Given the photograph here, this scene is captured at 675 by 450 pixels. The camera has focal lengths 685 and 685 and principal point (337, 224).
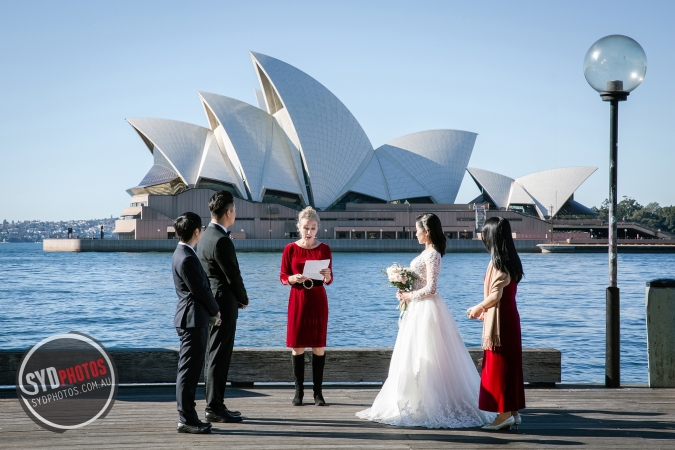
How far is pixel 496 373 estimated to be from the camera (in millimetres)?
4105

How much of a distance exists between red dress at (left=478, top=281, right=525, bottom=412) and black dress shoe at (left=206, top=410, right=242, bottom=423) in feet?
4.91

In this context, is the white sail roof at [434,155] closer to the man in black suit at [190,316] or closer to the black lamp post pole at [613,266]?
the black lamp post pole at [613,266]

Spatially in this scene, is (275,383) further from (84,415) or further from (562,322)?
(562,322)

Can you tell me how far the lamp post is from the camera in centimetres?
532

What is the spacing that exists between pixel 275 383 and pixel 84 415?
159cm

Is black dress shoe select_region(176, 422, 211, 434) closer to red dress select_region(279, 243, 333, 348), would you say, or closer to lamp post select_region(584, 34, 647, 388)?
red dress select_region(279, 243, 333, 348)

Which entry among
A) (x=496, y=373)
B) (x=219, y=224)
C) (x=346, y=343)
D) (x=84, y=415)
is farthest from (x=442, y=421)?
(x=346, y=343)

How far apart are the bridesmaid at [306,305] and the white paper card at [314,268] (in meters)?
0.03

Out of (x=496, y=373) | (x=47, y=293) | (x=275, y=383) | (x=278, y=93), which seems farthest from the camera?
(x=278, y=93)

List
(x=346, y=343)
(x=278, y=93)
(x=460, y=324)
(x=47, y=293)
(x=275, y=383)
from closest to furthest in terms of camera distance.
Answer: (x=275, y=383) → (x=346, y=343) → (x=460, y=324) → (x=47, y=293) → (x=278, y=93)

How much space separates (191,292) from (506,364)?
1.91m

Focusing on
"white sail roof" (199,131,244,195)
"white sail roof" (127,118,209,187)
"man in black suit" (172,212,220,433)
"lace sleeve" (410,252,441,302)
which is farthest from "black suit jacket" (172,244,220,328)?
"white sail roof" (127,118,209,187)

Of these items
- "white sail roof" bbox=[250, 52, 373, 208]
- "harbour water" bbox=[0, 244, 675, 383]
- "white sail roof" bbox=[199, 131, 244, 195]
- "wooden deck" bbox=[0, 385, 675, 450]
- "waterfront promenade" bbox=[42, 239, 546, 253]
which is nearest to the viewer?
"wooden deck" bbox=[0, 385, 675, 450]

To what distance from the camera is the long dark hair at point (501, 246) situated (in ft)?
12.9
